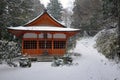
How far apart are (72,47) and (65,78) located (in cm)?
2113

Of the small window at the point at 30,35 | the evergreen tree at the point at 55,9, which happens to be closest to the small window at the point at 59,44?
the small window at the point at 30,35

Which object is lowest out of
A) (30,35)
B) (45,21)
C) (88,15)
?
(30,35)

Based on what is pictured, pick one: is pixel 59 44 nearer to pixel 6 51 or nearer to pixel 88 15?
pixel 6 51

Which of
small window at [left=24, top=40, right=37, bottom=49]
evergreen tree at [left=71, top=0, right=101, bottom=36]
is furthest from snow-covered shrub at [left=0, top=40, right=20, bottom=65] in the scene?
evergreen tree at [left=71, top=0, right=101, bottom=36]

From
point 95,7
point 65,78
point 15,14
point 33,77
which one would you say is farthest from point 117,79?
point 95,7

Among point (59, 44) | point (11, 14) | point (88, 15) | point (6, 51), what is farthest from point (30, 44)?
point (88, 15)

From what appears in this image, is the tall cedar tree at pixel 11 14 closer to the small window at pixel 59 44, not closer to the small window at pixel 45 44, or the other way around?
the small window at pixel 45 44

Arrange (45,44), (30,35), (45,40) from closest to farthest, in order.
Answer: (30,35)
(45,40)
(45,44)

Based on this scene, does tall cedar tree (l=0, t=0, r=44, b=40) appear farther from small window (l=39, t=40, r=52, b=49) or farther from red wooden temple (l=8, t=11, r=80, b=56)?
small window (l=39, t=40, r=52, b=49)

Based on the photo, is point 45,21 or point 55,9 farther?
point 55,9

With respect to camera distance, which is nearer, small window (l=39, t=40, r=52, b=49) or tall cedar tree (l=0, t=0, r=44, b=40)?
tall cedar tree (l=0, t=0, r=44, b=40)

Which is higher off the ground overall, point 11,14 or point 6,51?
point 11,14

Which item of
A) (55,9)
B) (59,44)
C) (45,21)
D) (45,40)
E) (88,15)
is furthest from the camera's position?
(55,9)

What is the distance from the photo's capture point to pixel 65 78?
1287cm
